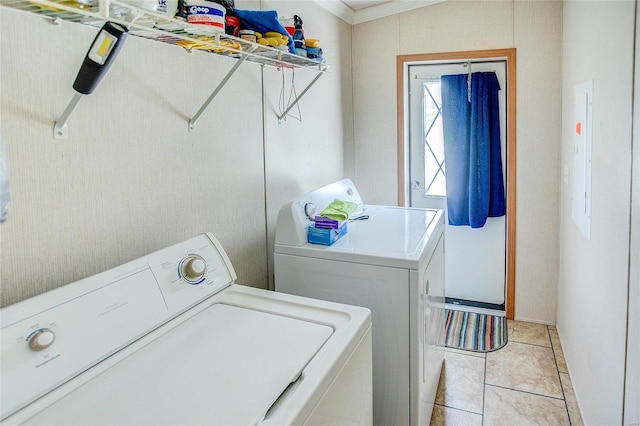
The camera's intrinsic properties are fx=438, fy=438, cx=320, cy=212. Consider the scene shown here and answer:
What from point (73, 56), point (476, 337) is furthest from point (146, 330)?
point (476, 337)

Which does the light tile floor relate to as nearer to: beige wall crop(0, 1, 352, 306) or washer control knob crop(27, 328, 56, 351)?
beige wall crop(0, 1, 352, 306)

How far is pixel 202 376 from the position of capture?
105 centimetres

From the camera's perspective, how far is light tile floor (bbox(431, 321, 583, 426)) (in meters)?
2.28

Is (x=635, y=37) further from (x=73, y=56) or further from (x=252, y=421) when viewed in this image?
(x=73, y=56)

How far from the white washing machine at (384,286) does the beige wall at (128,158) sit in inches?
9.7

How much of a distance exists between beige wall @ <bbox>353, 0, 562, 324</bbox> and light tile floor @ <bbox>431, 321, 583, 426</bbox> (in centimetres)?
45

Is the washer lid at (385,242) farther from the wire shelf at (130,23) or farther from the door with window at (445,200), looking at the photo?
the door with window at (445,200)

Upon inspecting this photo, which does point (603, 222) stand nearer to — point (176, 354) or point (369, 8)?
point (176, 354)

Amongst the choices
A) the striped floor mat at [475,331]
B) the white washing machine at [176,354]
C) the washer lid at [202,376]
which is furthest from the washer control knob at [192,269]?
the striped floor mat at [475,331]

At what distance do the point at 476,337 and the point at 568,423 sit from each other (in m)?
0.92

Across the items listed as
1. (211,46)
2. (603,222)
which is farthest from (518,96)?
(211,46)

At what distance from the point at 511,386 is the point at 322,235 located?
1.55 m

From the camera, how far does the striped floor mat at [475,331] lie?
3.00 metres

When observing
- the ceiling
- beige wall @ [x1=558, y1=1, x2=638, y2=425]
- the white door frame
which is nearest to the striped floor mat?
the white door frame
